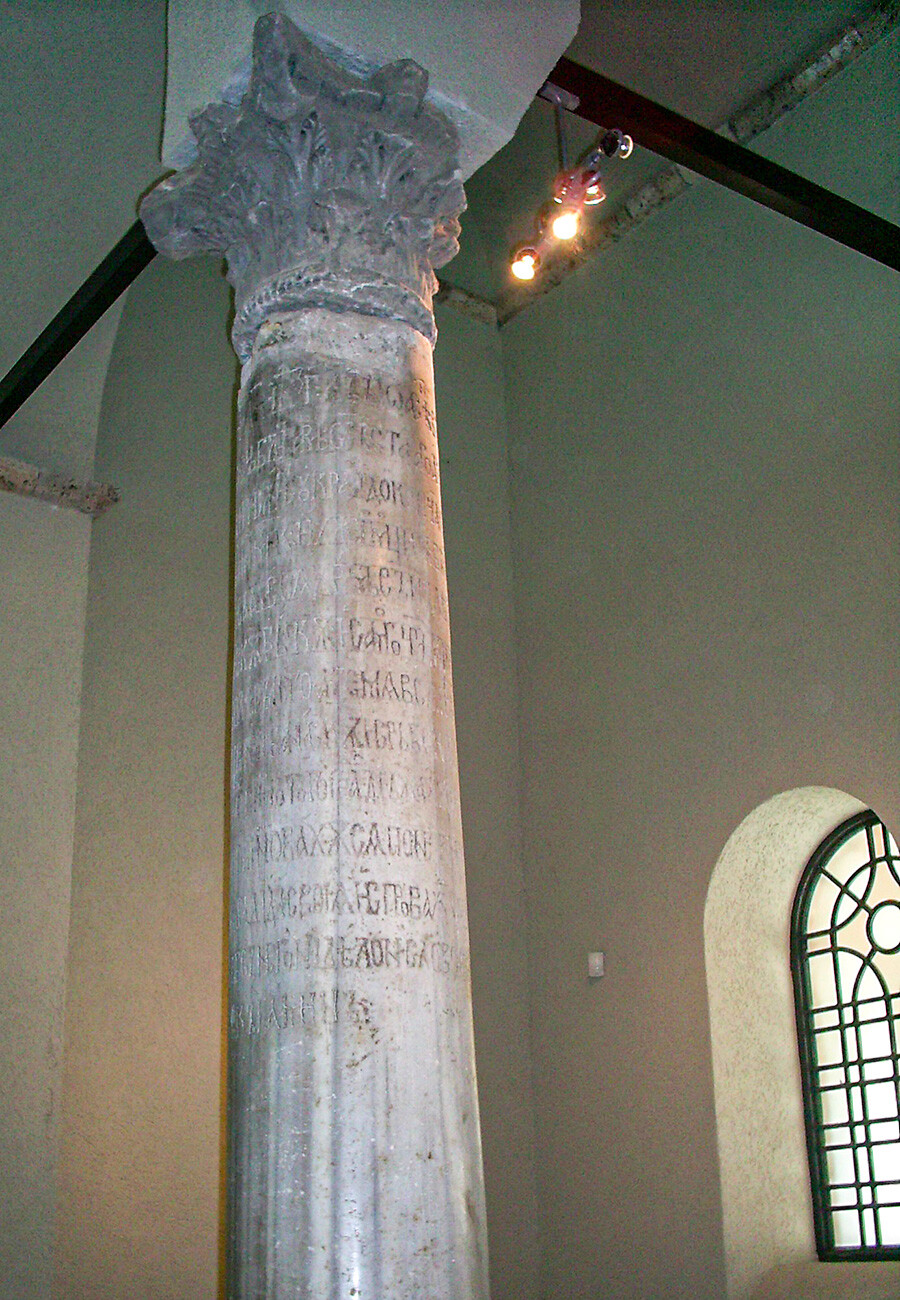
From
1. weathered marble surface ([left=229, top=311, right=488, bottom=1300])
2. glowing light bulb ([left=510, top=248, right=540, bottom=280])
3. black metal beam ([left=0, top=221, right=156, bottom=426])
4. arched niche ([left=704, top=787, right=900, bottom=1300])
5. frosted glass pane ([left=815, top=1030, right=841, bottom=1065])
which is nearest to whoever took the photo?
weathered marble surface ([left=229, top=311, right=488, bottom=1300])

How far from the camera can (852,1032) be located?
6.45m

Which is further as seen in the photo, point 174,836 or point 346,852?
point 174,836

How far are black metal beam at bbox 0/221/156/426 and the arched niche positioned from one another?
396cm

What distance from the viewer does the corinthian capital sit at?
11.1 ft

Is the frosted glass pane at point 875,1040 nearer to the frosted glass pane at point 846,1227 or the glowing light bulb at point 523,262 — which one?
the frosted glass pane at point 846,1227

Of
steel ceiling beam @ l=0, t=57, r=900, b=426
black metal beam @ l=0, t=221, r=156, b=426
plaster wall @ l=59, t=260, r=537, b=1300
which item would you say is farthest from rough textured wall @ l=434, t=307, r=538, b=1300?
steel ceiling beam @ l=0, t=57, r=900, b=426

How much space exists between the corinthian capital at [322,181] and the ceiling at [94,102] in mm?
2456

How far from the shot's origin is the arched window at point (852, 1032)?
20.3ft

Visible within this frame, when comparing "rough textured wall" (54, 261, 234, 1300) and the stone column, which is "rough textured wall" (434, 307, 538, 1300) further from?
the stone column

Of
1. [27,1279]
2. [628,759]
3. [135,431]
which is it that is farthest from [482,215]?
[27,1279]

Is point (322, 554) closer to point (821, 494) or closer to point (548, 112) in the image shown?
point (821, 494)

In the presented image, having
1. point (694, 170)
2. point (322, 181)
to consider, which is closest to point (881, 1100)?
point (694, 170)

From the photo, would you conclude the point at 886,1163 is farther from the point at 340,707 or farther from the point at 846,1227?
the point at 340,707

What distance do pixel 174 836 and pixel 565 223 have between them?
146 inches
